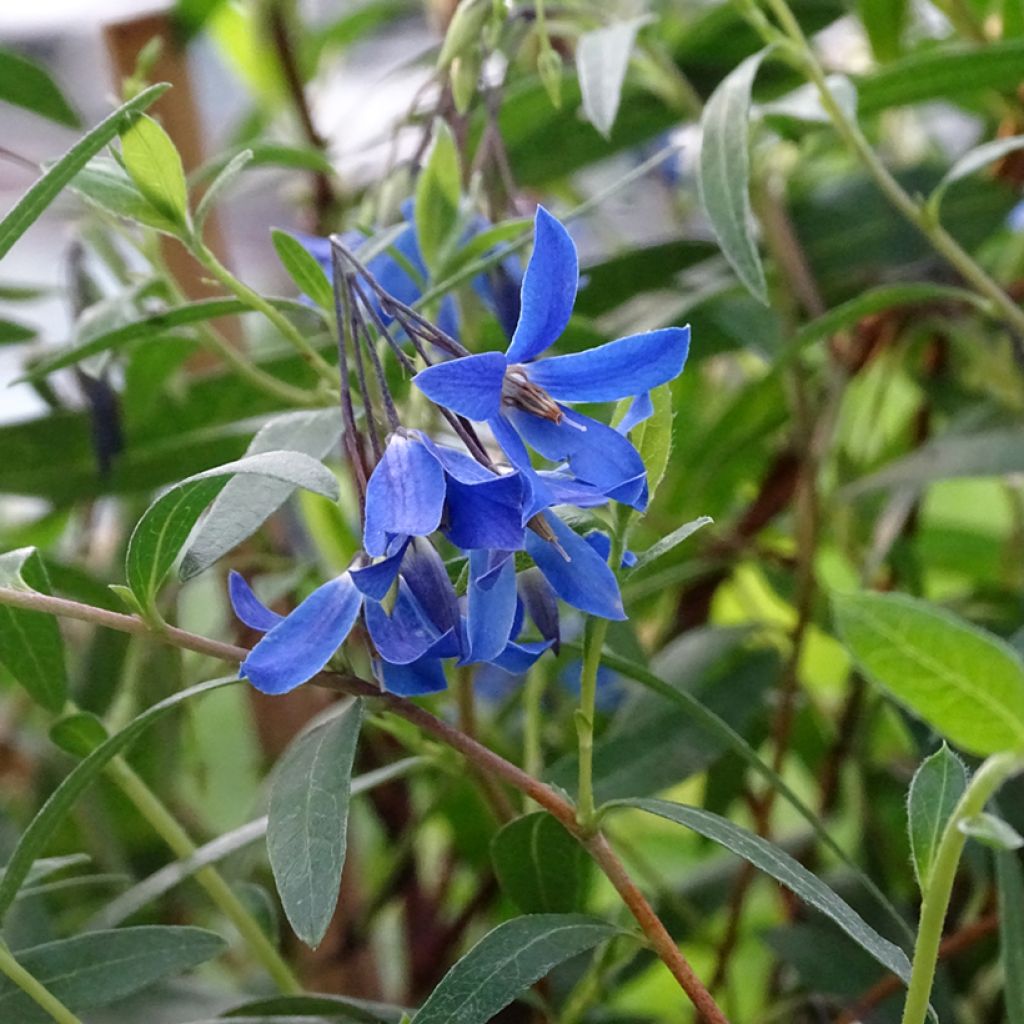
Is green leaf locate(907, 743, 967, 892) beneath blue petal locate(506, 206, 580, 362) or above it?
beneath

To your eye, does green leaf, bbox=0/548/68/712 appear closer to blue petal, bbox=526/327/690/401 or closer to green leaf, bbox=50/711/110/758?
green leaf, bbox=50/711/110/758

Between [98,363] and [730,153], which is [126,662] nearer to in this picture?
[98,363]

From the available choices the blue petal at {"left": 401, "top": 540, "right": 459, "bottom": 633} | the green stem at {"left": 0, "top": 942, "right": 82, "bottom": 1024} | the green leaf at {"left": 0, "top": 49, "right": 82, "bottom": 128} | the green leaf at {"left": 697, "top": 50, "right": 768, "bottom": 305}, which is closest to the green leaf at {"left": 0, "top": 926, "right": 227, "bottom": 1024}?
the green stem at {"left": 0, "top": 942, "right": 82, "bottom": 1024}

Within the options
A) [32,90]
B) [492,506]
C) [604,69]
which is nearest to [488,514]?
[492,506]

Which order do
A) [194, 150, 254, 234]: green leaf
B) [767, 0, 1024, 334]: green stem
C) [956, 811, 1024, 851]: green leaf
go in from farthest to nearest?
1. [767, 0, 1024, 334]: green stem
2. [194, 150, 254, 234]: green leaf
3. [956, 811, 1024, 851]: green leaf

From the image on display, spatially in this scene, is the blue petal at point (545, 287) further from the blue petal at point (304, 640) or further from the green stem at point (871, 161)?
the green stem at point (871, 161)

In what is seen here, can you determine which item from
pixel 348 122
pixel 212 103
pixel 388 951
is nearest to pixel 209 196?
pixel 348 122

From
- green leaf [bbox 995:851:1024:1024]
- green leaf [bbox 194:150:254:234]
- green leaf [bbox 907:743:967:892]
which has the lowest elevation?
green leaf [bbox 995:851:1024:1024]
